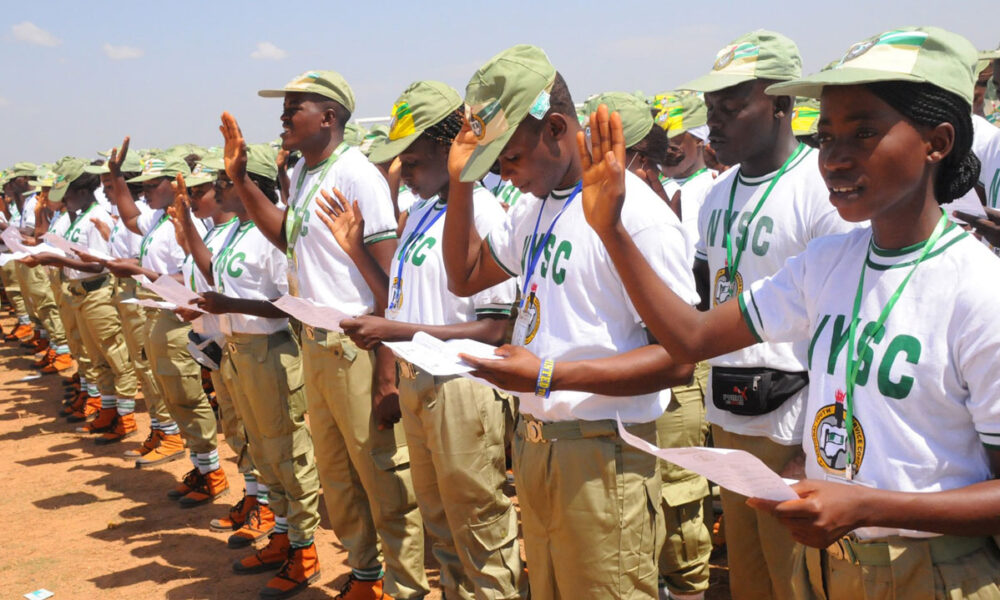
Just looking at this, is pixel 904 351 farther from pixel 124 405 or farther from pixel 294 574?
pixel 124 405

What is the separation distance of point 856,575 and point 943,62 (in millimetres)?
1199

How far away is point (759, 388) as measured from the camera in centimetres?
317

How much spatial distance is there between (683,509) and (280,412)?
2716mm

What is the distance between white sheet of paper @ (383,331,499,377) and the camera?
258cm

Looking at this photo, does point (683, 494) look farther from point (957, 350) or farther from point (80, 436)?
point (80, 436)

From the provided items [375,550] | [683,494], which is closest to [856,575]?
[683,494]

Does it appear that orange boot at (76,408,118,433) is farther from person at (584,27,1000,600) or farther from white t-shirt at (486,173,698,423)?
person at (584,27,1000,600)

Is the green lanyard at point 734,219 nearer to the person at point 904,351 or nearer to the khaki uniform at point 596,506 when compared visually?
the khaki uniform at point 596,506

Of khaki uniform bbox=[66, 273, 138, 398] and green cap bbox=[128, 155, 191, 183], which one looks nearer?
green cap bbox=[128, 155, 191, 183]

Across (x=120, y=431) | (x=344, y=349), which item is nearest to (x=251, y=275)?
(x=344, y=349)

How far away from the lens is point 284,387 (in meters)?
5.68

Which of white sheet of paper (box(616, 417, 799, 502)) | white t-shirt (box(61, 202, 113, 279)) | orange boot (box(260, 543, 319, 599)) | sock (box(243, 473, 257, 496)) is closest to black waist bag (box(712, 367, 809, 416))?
white sheet of paper (box(616, 417, 799, 502))

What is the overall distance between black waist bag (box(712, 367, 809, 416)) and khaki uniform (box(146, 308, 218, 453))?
18.9 feet

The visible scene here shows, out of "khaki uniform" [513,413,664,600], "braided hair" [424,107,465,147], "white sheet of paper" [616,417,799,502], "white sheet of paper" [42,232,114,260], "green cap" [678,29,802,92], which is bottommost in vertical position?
"khaki uniform" [513,413,664,600]
